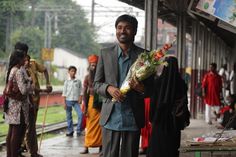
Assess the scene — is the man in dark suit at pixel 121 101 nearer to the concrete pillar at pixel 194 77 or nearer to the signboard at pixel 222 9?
the signboard at pixel 222 9

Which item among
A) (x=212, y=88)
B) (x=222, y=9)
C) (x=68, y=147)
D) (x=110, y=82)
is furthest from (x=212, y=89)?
(x=110, y=82)

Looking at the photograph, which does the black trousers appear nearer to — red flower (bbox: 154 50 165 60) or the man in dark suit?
the man in dark suit

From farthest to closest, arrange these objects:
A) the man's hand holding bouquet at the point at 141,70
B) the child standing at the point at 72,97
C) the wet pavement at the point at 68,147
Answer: the child standing at the point at 72,97, the wet pavement at the point at 68,147, the man's hand holding bouquet at the point at 141,70

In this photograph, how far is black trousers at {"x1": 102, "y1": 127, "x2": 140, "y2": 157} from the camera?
462 cm

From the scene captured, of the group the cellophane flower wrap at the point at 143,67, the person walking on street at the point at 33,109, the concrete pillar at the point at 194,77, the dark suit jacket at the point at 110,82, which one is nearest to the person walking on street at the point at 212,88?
the concrete pillar at the point at 194,77

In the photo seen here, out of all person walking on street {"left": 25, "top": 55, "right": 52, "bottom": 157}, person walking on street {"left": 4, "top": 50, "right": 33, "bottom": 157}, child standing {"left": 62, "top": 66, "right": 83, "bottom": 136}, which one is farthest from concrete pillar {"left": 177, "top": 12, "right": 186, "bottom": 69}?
person walking on street {"left": 4, "top": 50, "right": 33, "bottom": 157}

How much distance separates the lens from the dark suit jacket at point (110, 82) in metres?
4.65

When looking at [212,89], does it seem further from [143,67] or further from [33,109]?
[143,67]

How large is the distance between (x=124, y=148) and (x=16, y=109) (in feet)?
11.2

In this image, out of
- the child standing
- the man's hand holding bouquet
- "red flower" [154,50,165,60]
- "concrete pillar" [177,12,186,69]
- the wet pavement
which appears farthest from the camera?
"concrete pillar" [177,12,186,69]

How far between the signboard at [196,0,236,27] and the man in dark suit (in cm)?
310

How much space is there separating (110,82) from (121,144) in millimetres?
554

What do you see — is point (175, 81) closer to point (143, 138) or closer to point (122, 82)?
point (122, 82)

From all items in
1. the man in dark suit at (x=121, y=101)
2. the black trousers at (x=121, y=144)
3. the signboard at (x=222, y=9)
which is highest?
the signboard at (x=222, y=9)
